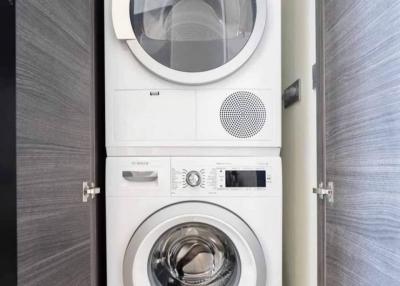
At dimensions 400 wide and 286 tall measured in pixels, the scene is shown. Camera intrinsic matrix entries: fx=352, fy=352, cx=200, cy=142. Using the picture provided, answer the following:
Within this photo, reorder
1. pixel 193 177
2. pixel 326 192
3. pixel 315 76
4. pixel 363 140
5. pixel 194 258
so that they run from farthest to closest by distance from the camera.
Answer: pixel 194 258 → pixel 193 177 → pixel 315 76 → pixel 326 192 → pixel 363 140

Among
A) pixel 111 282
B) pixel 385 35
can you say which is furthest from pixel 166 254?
pixel 385 35

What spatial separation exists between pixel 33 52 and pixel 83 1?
39cm

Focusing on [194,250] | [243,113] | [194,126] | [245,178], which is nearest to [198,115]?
[194,126]

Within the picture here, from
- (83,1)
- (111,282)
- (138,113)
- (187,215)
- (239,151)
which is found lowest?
(111,282)

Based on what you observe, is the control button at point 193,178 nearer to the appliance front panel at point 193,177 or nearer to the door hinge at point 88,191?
the appliance front panel at point 193,177

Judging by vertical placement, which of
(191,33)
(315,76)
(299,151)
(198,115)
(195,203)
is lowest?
(195,203)

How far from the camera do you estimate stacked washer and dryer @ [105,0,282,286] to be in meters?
1.20

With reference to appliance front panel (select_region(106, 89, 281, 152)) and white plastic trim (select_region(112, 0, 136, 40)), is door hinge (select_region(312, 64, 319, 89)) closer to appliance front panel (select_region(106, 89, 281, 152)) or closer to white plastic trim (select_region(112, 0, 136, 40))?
appliance front panel (select_region(106, 89, 281, 152))

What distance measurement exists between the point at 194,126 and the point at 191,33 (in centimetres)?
33

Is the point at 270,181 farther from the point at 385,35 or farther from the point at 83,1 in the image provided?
the point at 83,1

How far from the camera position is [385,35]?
27.5 inches

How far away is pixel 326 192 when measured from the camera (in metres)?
0.99

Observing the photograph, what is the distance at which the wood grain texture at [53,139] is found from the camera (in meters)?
0.73

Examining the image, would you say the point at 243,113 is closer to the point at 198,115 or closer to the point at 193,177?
the point at 198,115
